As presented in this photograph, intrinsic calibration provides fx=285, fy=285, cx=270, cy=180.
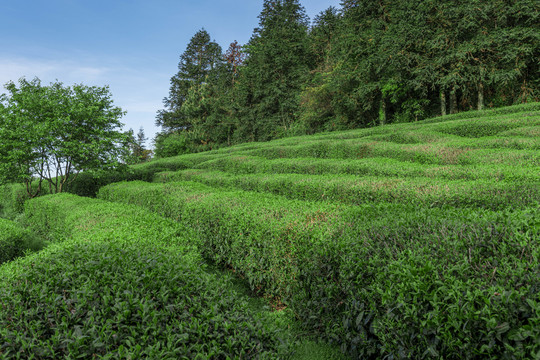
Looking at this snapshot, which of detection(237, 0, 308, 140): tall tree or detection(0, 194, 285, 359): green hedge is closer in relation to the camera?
detection(0, 194, 285, 359): green hedge

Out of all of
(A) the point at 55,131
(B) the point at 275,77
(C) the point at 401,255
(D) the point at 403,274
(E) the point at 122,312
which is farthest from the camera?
(B) the point at 275,77

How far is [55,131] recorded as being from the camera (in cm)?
1333

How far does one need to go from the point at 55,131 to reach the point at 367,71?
79.6 feet

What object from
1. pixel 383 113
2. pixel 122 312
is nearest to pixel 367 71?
pixel 383 113

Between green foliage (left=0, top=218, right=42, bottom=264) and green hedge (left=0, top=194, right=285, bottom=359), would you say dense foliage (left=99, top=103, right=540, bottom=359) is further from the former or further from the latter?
green foliage (left=0, top=218, right=42, bottom=264)

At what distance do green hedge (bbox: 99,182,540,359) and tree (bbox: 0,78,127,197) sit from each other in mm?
11949

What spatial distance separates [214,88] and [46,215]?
40.5 metres

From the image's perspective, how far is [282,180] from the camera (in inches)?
369

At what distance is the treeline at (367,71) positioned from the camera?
21.3 metres

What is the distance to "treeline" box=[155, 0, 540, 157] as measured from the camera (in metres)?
21.3

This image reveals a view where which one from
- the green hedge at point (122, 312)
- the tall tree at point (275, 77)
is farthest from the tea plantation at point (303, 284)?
the tall tree at point (275, 77)

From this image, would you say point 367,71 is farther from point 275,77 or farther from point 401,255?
point 401,255

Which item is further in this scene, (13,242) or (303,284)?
(13,242)

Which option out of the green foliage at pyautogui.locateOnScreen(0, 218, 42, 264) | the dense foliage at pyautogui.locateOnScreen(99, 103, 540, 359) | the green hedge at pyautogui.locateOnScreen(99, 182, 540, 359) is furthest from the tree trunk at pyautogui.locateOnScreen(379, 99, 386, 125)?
the green foliage at pyautogui.locateOnScreen(0, 218, 42, 264)
